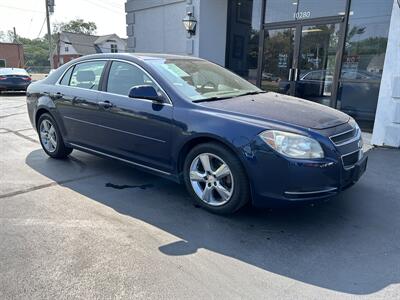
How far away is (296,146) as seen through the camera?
3119 mm

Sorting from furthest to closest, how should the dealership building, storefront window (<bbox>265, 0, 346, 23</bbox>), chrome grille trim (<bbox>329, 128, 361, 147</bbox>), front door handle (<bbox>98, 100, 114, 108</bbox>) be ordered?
storefront window (<bbox>265, 0, 346, 23</bbox>) < the dealership building < front door handle (<bbox>98, 100, 114, 108</bbox>) < chrome grille trim (<bbox>329, 128, 361, 147</bbox>)

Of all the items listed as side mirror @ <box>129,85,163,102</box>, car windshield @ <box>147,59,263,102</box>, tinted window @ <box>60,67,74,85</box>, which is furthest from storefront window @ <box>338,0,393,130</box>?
tinted window @ <box>60,67,74,85</box>

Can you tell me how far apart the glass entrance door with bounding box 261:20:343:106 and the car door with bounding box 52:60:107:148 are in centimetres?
525

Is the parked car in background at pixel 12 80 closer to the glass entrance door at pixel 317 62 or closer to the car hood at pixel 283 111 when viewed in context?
the glass entrance door at pixel 317 62

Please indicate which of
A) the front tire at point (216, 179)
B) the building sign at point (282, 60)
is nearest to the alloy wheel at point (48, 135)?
the front tire at point (216, 179)

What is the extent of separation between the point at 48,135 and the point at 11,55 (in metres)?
47.8

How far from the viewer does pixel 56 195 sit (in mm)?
4137

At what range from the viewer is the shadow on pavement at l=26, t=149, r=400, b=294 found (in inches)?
108

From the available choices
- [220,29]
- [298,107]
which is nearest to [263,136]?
[298,107]

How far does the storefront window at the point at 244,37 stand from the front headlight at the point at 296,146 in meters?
6.79

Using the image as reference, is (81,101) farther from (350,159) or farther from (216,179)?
(350,159)

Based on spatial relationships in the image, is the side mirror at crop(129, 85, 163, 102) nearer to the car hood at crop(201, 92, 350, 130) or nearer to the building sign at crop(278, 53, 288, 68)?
the car hood at crop(201, 92, 350, 130)

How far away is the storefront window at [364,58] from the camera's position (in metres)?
7.13

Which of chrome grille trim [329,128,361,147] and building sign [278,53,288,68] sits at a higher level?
building sign [278,53,288,68]
